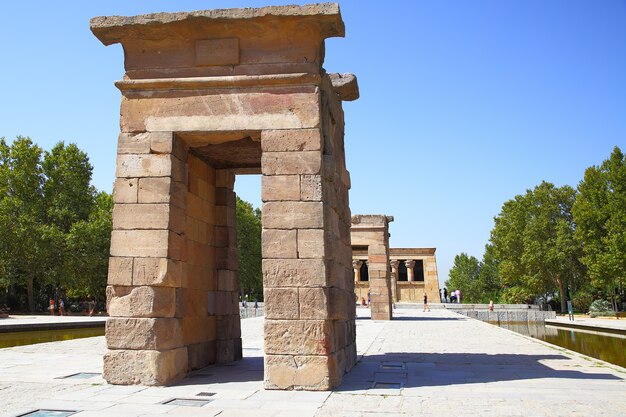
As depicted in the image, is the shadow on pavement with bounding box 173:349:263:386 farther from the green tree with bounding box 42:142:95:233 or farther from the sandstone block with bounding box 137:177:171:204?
the green tree with bounding box 42:142:95:233

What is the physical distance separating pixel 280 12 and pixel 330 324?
4.49 metres

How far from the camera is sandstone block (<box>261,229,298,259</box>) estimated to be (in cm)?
746

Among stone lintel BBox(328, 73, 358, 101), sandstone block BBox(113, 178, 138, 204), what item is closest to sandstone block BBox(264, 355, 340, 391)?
sandstone block BBox(113, 178, 138, 204)

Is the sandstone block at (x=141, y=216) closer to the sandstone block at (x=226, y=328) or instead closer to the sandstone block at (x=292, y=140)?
the sandstone block at (x=292, y=140)

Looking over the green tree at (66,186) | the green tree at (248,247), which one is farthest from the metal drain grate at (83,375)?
the green tree at (248,247)

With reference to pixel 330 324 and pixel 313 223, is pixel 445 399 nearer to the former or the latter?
pixel 330 324

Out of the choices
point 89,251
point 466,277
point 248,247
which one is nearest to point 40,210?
point 89,251

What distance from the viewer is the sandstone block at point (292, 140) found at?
7699mm

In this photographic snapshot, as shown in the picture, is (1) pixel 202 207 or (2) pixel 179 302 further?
(1) pixel 202 207

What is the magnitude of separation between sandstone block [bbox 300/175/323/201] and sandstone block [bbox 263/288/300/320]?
1.31 meters

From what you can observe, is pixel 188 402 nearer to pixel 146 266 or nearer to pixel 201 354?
pixel 146 266

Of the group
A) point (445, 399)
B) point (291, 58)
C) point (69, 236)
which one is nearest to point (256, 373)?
point (445, 399)

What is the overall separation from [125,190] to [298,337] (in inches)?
133

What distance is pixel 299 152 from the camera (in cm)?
771
